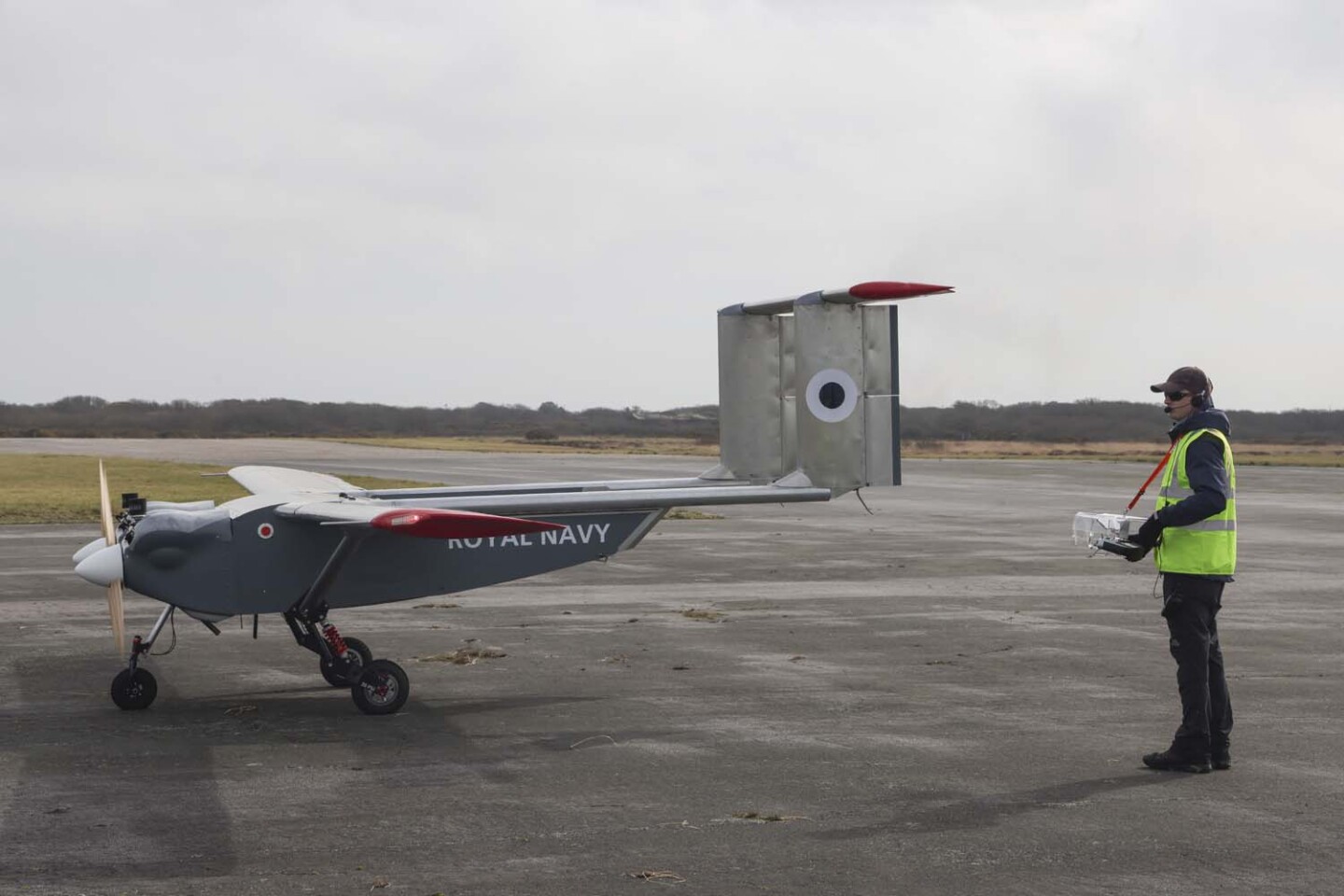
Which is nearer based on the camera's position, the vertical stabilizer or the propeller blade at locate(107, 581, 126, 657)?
the propeller blade at locate(107, 581, 126, 657)

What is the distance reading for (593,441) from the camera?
109 meters

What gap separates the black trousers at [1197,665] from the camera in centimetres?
866

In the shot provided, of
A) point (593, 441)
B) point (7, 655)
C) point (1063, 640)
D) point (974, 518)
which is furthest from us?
point (593, 441)

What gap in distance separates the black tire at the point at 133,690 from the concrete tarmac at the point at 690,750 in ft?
0.42

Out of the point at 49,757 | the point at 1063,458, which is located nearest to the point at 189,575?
the point at 49,757

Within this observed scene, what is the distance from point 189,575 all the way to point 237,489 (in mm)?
29062

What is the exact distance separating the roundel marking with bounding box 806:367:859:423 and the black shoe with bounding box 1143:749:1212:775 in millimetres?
4489

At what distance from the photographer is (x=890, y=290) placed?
37.2 feet

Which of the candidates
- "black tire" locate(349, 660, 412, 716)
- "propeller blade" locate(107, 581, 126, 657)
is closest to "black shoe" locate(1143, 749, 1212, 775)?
"black tire" locate(349, 660, 412, 716)

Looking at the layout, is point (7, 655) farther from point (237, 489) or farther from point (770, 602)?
point (237, 489)

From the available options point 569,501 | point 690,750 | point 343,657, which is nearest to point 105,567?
point 343,657

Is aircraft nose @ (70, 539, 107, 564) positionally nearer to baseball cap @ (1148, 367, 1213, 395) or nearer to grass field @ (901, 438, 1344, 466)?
baseball cap @ (1148, 367, 1213, 395)

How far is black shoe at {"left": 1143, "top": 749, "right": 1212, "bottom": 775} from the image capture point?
861 cm

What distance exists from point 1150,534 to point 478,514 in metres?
4.28
